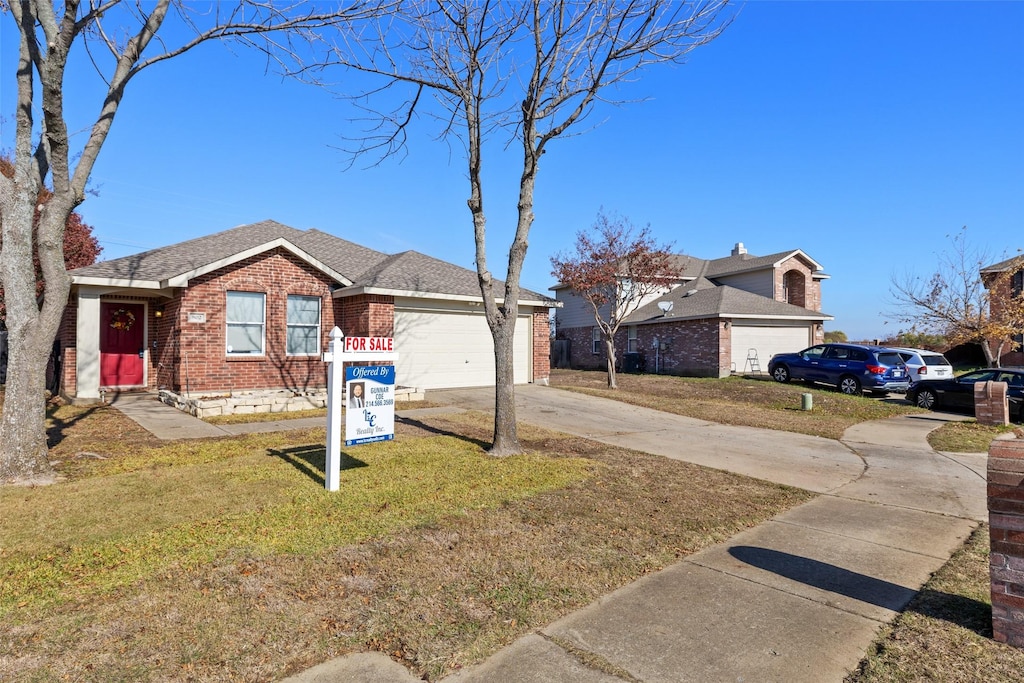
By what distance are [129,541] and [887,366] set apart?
21287 mm

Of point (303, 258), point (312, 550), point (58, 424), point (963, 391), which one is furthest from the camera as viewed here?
point (963, 391)

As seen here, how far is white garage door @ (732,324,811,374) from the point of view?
26000 mm

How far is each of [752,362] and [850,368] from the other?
645 cm

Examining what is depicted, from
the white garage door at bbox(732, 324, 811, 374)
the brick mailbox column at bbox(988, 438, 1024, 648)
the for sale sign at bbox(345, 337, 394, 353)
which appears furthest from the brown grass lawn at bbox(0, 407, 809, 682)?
the white garage door at bbox(732, 324, 811, 374)

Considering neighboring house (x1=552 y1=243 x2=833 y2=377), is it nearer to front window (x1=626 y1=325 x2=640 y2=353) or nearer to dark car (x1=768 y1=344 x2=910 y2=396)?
front window (x1=626 y1=325 x2=640 y2=353)

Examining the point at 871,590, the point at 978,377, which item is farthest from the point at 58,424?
the point at 978,377

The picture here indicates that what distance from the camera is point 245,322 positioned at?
14.7 m

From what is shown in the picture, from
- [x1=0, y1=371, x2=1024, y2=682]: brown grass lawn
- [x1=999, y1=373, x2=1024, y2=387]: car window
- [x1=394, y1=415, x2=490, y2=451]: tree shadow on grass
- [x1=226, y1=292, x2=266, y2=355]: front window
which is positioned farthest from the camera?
[x1=999, y1=373, x2=1024, y2=387]: car window

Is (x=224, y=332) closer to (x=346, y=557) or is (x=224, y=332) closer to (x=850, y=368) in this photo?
(x=346, y=557)

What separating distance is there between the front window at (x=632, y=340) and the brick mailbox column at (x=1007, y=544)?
91.0 ft

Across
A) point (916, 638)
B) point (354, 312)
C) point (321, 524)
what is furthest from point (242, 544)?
point (354, 312)

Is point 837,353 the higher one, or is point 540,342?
point 540,342

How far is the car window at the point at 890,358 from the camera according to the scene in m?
19.1

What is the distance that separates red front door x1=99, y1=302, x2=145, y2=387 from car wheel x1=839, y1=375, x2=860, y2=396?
22173 mm
